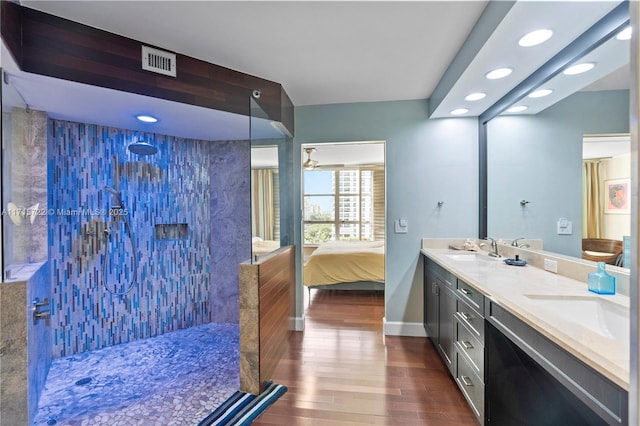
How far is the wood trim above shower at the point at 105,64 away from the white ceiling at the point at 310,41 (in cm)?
6

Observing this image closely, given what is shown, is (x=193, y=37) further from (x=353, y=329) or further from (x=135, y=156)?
(x=353, y=329)

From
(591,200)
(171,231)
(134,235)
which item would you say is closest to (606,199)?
(591,200)

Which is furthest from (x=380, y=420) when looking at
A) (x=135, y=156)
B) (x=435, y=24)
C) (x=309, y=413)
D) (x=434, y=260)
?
(x=135, y=156)

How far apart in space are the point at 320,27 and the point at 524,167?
6.41 feet

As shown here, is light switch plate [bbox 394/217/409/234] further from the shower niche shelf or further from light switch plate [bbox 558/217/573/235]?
the shower niche shelf

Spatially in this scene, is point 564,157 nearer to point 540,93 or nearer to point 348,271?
point 540,93

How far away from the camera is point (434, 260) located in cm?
264

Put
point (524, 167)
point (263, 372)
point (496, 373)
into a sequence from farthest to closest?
point (524, 167) → point (263, 372) → point (496, 373)

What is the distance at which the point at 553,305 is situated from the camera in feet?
4.81

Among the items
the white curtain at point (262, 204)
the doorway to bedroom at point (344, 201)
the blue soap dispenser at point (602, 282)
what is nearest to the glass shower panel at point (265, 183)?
the white curtain at point (262, 204)

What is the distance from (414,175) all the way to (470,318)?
168 centimetres

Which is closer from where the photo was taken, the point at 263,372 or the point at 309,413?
the point at 309,413

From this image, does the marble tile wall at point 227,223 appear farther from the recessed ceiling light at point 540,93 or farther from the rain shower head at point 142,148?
the recessed ceiling light at point 540,93

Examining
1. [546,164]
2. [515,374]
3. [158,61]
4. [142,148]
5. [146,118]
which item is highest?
[158,61]
